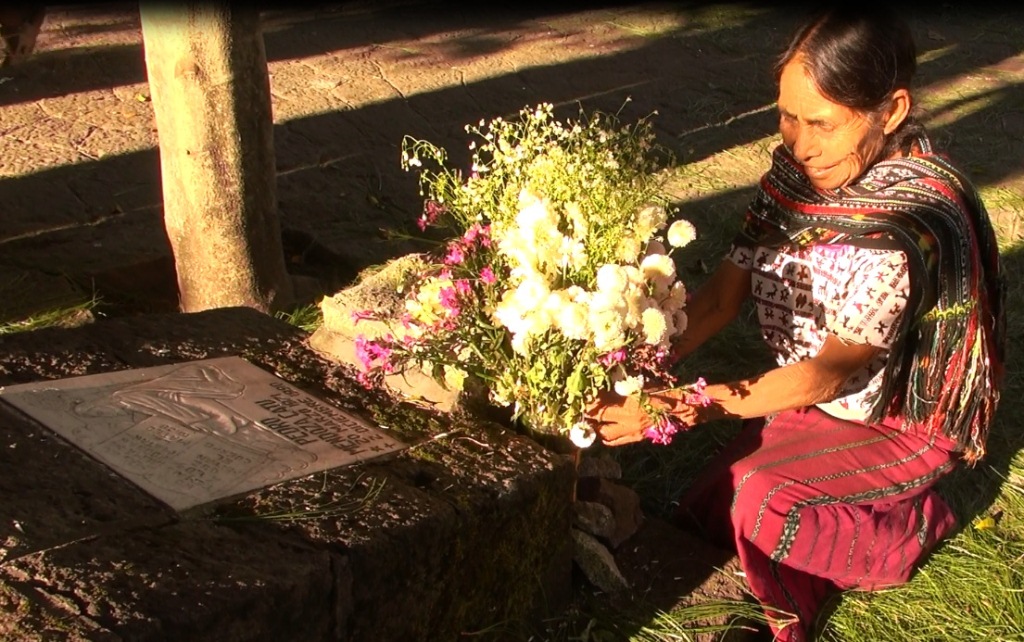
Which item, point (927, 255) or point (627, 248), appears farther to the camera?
point (927, 255)

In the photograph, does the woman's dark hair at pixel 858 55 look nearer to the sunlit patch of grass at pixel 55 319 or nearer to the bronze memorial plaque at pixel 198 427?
the bronze memorial plaque at pixel 198 427

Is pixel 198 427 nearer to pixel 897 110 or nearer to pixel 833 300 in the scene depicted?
pixel 833 300

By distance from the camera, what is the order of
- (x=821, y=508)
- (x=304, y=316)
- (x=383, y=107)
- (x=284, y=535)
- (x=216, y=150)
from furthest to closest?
(x=383, y=107)
(x=304, y=316)
(x=216, y=150)
(x=821, y=508)
(x=284, y=535)

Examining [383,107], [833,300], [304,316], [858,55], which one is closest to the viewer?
[858,55]

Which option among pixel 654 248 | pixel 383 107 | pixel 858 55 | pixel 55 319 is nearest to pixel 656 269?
pixel 654 248

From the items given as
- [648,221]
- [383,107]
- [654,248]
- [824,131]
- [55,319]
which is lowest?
[55,319]

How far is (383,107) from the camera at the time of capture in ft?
20.3

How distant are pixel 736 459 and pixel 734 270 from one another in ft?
1.72

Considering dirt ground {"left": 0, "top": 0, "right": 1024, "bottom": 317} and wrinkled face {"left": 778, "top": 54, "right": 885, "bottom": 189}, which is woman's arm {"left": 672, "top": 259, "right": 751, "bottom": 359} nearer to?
wrinkled face {"left": 778, "top": 54, "right": 885, "bottom": 189}

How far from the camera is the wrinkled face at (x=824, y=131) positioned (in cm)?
262

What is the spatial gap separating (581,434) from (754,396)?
0.42m

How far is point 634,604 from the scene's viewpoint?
111 inches

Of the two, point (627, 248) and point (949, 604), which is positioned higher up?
point (627, 248)

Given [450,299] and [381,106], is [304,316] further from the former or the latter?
[381,106]
